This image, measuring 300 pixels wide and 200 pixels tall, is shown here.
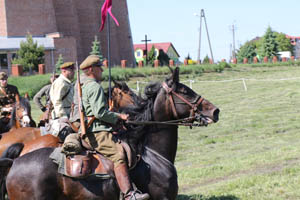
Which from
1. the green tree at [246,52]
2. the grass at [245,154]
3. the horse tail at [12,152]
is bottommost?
the grass at [245,154]

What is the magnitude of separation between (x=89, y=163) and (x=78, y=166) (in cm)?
18

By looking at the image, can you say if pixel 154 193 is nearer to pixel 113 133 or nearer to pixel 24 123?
pixel 113 133

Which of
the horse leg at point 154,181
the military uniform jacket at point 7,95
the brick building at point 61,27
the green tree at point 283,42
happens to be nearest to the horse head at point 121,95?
the military uniform jacket at point 7,95

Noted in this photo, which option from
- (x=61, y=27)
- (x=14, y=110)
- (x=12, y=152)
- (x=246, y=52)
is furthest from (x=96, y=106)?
(x=246, y=52)

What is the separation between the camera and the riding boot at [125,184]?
6039 millimetres

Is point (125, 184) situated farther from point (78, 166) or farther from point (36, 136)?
point (36, 136)

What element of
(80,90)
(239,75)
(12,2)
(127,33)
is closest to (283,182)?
(80,90)

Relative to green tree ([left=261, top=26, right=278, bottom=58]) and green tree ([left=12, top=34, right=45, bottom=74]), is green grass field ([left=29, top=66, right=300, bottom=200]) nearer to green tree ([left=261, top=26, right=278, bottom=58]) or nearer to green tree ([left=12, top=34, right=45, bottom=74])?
green tree ([left=12, top=34, right=45, bottom=74])

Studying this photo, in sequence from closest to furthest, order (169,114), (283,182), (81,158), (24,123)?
(81,158) < (169,114) < (283,182) < (24,123)

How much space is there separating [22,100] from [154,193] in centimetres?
564

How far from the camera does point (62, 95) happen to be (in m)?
8.92

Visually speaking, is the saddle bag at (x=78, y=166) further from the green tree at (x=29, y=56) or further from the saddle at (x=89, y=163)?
the green tree at (x=29, y=56)

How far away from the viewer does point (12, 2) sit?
60.8 metres

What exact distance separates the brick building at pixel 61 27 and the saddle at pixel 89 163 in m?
50.1
